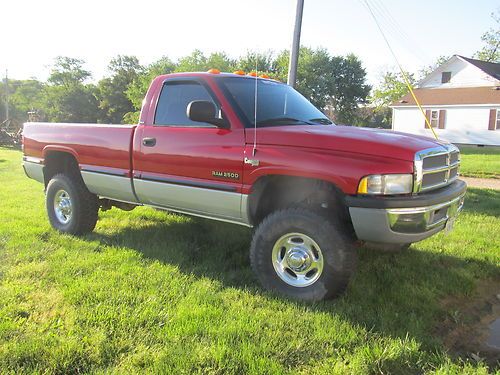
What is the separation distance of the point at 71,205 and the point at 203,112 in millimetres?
2565

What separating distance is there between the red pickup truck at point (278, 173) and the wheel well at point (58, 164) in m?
0.51

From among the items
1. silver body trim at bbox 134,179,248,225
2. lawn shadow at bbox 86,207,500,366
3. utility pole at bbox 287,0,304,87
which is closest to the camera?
lawn shadow at bbox 86,207,500,366

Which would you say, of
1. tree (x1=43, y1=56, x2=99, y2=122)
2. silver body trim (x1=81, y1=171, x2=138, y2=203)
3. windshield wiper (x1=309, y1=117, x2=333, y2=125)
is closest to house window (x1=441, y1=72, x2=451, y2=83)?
windshield wiper (x1=309, y1=117, x2=333, y2=125)

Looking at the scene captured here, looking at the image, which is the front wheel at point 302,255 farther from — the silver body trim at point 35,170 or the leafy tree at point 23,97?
the leafy tree at point 23,97

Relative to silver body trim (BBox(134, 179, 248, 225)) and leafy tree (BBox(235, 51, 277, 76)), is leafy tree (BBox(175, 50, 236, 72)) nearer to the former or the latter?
leafy tree (BBox(235, 51, 277, 76))

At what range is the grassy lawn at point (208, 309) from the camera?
2.97 m

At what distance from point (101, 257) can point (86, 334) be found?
166cm

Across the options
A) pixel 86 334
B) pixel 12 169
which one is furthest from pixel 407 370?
pixel 12 169

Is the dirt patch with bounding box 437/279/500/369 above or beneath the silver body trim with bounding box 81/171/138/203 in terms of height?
beneath

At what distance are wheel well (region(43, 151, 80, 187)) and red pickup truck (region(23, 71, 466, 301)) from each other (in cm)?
51

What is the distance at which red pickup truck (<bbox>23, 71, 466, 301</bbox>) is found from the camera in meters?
3.54

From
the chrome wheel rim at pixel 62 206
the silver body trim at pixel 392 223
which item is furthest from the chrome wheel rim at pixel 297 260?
the chrome wheel rim at pixel 62 206

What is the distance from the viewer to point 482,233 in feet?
19.9

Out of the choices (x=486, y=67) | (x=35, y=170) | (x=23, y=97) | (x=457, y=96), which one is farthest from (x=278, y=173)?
(x=23, y=97)
